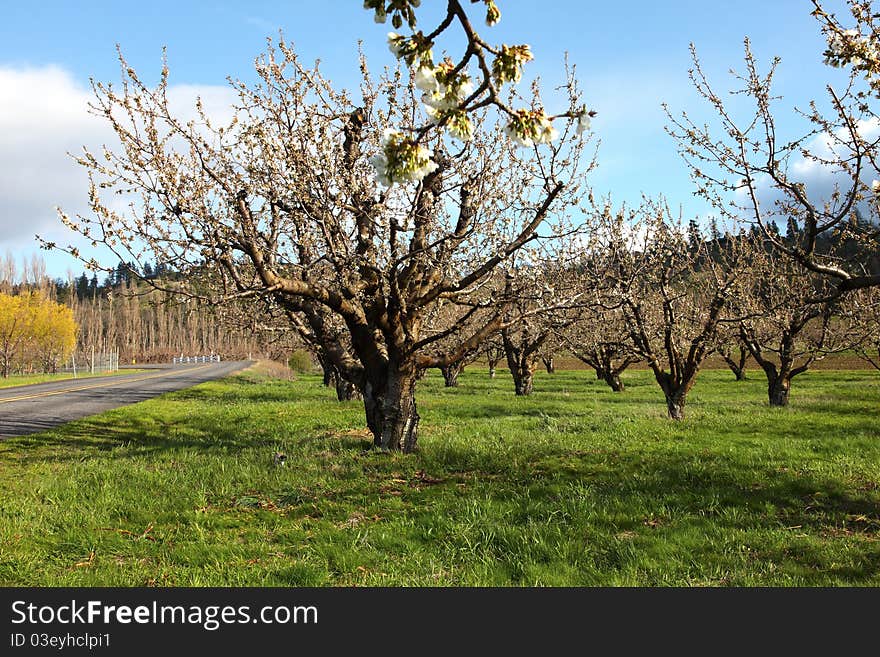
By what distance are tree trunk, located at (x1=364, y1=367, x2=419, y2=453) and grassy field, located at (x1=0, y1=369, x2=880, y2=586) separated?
50cm

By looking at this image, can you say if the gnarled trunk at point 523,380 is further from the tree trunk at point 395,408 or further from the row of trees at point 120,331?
the row of trees at point 120,331

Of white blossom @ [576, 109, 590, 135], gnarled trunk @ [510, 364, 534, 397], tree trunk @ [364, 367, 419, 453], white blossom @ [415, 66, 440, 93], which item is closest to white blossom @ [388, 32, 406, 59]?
white blossom @ [415, 66, 440, 93]

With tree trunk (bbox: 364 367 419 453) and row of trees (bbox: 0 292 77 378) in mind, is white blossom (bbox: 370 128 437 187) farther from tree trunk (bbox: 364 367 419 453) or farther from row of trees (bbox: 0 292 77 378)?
row of trees (bbox: 0 292 77 378)

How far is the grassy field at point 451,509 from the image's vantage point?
5324mm

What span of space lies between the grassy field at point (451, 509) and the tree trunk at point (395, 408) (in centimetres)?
50

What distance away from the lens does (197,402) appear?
23500mm

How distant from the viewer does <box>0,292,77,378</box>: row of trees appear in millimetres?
54875

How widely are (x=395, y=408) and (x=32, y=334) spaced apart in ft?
207

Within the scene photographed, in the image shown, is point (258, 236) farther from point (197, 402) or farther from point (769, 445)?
point (197, 402)

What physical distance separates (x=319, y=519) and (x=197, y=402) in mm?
18704

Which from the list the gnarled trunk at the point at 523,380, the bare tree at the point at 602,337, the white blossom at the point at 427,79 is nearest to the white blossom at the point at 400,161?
the white blossom at the point at 427,79

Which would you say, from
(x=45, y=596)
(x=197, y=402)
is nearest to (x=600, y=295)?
(x=45, y=596)

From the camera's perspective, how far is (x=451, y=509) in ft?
23.2

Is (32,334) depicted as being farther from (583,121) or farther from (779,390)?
(583,121)
